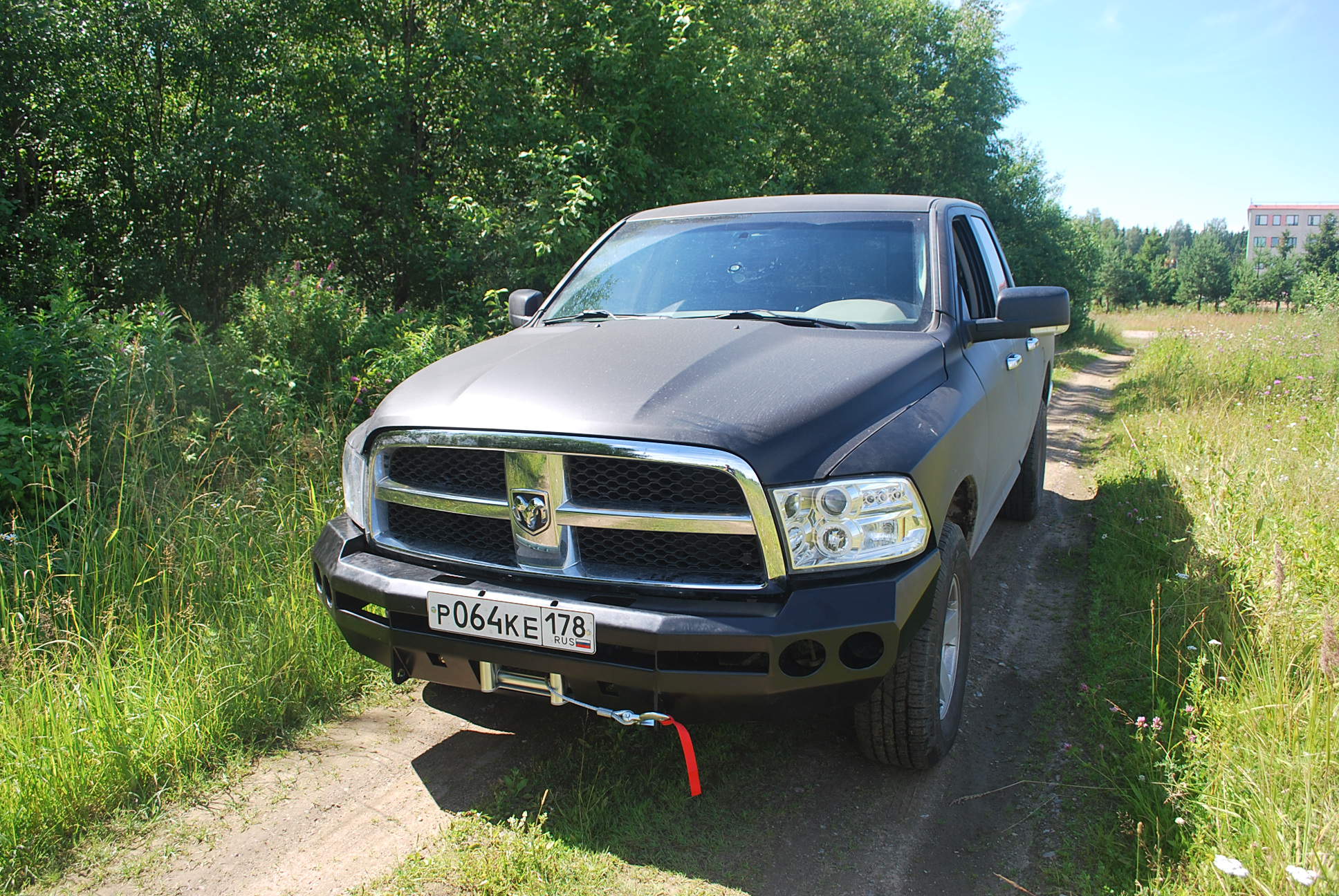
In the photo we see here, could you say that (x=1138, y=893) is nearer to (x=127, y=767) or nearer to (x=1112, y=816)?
(x=1112, y=816)

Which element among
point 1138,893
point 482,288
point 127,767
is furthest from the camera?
point 482,288

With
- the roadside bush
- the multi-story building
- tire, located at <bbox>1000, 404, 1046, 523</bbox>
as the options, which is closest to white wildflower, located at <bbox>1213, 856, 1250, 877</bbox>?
tire, located at <bbox>1000, 404, 1046, 523</bbox>

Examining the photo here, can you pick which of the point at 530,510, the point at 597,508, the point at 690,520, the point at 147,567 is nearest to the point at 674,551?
the point at 690,520

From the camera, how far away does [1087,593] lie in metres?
4.64

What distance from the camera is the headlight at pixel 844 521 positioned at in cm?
234

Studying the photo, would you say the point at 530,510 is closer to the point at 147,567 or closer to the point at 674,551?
the point at 674,551

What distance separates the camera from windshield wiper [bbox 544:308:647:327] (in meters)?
3.68

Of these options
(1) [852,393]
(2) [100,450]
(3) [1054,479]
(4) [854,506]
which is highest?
(1) [852,393]

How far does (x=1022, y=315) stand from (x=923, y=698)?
1592 mm

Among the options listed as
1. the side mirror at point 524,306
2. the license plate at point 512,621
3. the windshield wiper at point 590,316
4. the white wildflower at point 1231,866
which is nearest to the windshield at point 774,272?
the windshield wiper at point 590,316

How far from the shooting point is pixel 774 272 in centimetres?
362

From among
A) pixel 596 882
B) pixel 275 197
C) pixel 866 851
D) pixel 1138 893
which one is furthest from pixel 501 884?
pixel 275 197

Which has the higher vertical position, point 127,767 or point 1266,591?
point 1266,591

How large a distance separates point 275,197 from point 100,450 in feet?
20.6
